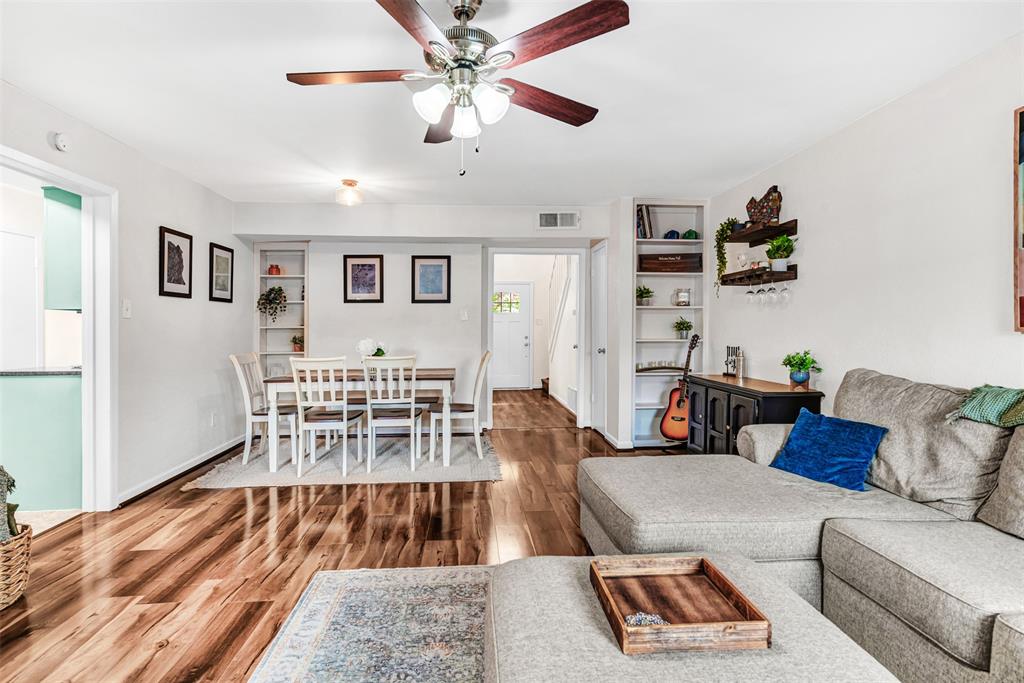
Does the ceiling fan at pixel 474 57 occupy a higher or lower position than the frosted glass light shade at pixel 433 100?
higher

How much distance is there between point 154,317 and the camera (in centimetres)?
362

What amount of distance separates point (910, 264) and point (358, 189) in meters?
3.93

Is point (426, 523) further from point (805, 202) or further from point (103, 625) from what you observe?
point (805, 202)

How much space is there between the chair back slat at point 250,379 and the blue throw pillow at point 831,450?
12.7 feet

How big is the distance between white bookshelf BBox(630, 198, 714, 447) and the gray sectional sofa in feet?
7.71

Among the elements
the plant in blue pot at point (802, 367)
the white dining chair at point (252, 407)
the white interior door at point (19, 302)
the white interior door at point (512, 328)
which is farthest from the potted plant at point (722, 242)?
the white interior door at point (19, 302)

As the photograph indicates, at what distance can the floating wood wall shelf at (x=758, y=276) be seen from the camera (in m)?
3.45

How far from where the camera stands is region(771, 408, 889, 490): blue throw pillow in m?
2.21

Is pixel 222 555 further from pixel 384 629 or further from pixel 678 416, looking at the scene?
pixel 678 416

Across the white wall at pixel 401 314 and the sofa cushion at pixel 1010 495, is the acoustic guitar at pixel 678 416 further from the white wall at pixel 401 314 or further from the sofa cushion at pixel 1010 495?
the sofa cushion at pixel 1010 495

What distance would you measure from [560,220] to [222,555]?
390cm

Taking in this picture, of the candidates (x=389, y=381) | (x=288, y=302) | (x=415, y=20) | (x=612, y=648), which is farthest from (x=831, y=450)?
(x=288, y=302)

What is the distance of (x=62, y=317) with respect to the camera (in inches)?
181

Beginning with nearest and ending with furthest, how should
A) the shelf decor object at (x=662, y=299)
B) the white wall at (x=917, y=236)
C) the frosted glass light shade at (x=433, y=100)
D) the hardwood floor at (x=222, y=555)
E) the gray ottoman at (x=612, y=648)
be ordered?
the gray ottoman at (x=612, y=648)
the hardwood floor at (x=222, y=555)
the frosted glass light shade at (x=433, y=100)
the white wall at (x=917, y=236)
the shelf decor object at (x=662, y=299)
